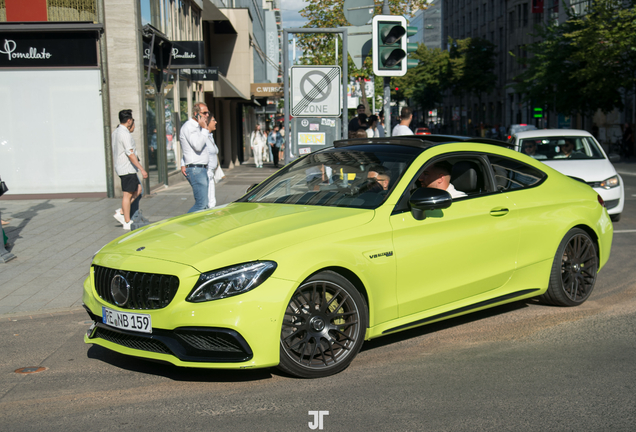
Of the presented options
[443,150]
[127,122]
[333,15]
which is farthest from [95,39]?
[333,15]

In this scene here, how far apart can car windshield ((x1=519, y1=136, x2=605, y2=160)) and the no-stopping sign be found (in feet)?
12.3

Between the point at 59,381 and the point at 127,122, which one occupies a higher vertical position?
the point at 127,122

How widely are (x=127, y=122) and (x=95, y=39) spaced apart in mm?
6452

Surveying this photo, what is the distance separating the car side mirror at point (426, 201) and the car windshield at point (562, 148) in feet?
27.6

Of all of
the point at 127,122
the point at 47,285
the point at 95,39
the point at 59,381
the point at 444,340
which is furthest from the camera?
the point at 95,39

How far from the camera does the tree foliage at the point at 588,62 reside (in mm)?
34062

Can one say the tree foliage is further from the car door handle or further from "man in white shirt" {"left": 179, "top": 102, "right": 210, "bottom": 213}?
the car door handle

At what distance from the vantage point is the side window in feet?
19.0

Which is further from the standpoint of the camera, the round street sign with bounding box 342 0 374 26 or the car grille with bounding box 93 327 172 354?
the round street sign with bounding box 342 0 374 26

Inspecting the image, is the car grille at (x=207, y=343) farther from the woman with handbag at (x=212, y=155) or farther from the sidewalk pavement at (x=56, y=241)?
the woman with handbag at (x=212, y=155)

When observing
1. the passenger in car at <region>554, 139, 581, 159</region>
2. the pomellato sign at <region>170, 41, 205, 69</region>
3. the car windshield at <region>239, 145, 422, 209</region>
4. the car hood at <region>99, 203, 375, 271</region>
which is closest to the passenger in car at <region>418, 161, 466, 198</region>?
the car windshield at <region>239, 145, 422, 209</region>

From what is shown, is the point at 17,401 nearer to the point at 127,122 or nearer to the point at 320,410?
the point at 320,410

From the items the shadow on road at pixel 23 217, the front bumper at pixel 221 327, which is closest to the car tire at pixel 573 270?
the front bumper at pixel 221 327

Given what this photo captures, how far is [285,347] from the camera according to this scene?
4289mm
